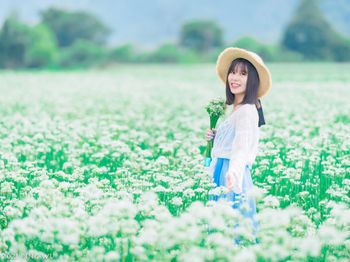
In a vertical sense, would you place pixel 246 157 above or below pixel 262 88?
below

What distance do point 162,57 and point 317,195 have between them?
74.2m

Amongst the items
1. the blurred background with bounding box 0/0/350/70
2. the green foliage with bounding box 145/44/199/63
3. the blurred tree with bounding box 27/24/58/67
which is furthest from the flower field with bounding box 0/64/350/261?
the green foliage with bounding box 145/44/199/63

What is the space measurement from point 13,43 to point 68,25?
26096 millimetres

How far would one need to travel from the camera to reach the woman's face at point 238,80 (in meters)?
6.14

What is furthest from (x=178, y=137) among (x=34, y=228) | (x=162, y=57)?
(x=162, y=57)

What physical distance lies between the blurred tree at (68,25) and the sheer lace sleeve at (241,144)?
296 ft

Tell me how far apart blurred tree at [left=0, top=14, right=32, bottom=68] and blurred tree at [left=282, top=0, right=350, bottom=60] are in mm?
34482

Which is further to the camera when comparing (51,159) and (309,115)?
(309,115)

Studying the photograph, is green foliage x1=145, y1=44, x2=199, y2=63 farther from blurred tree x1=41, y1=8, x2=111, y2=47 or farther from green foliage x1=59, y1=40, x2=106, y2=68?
blurred tree x1=41, y1=8, x2=111, y2=47

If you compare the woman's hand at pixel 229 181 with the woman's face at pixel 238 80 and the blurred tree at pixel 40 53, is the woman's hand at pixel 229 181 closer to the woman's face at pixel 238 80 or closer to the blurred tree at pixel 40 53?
the woman's face at pixel 238 80

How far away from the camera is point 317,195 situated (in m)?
7.74

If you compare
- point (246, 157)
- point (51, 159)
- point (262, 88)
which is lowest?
point (51, 159)

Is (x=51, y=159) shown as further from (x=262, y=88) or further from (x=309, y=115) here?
(x=309, y=115)

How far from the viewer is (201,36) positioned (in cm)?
9494
